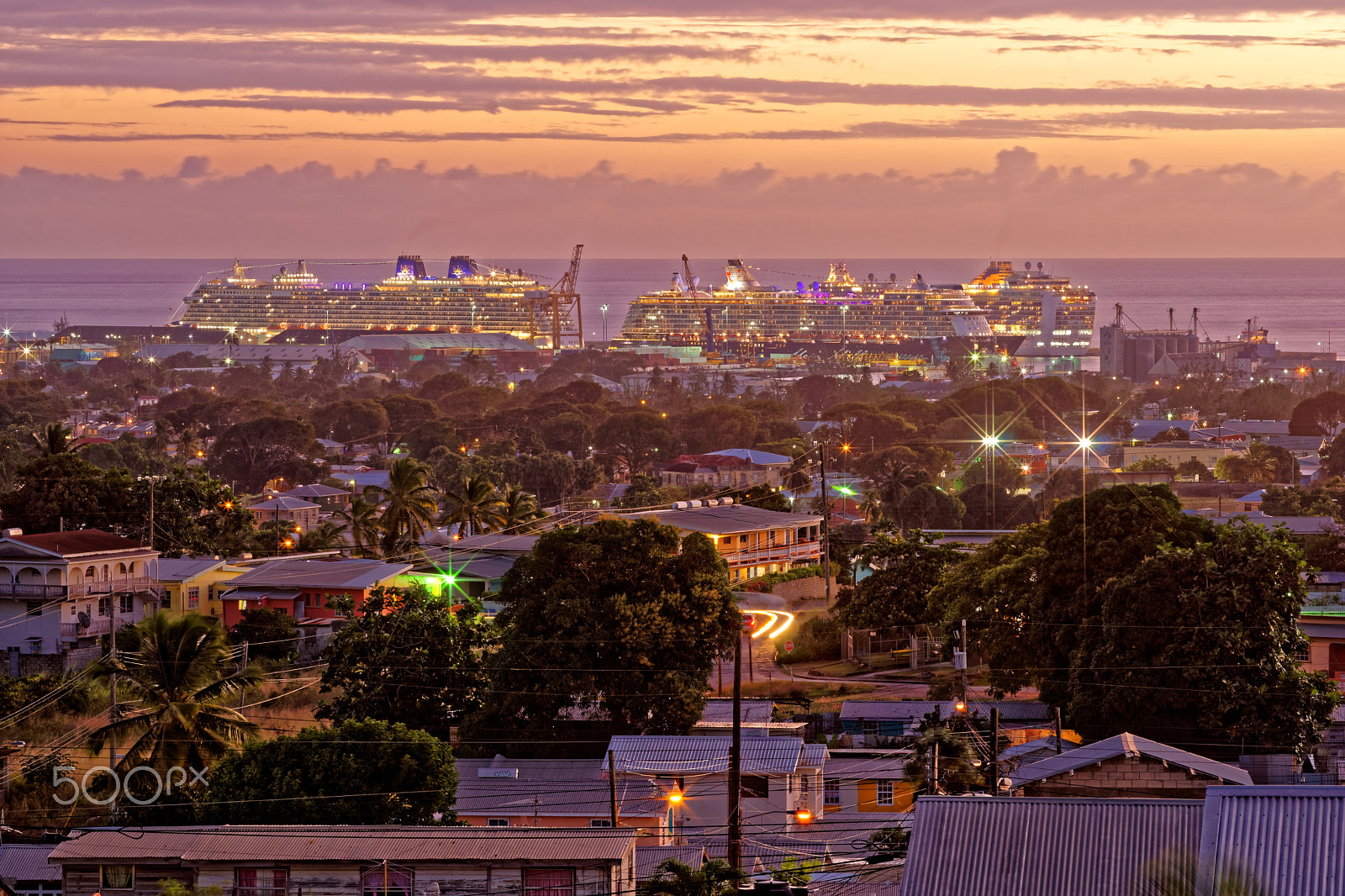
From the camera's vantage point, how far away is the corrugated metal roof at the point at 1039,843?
46.7 feet

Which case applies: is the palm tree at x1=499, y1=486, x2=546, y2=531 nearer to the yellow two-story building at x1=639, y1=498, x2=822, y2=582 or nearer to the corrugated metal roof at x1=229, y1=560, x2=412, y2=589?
the yellow two-story building at x1=639, y1=498, x2=822, y2=582

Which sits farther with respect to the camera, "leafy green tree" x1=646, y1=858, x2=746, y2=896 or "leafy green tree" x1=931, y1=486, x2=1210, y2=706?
"leafy green tree" x1=931, y1=486, x2=1210, y2=706

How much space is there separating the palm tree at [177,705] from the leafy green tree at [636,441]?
192 ft

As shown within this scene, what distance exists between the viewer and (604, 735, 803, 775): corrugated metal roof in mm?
24500

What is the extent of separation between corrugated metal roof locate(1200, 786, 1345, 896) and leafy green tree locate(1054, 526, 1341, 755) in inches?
479

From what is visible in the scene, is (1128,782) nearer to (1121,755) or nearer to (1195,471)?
(1121,755)

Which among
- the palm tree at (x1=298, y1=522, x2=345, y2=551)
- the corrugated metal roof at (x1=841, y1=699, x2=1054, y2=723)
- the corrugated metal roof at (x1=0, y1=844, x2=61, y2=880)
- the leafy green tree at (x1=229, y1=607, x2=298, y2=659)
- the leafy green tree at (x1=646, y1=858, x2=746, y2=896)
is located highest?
the palm tree at (x1=298, y1=522, x2=345, y2=551)

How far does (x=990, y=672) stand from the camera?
3195cm

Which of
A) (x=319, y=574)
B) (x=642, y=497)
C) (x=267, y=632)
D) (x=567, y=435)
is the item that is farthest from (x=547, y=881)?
(x=567, y=435)

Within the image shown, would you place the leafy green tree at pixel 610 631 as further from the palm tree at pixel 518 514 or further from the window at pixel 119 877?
the palm tree at pixel 518 514

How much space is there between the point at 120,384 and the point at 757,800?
136m

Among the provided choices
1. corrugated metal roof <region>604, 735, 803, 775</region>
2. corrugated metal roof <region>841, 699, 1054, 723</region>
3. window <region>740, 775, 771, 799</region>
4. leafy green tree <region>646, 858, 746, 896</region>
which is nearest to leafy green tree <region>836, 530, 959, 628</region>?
corrugated metal roof <region>841, 699, 1054, 723</region>

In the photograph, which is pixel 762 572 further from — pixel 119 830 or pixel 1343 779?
pixel 119 830

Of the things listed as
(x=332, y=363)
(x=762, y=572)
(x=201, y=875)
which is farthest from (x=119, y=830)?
(x=332, y=363)
